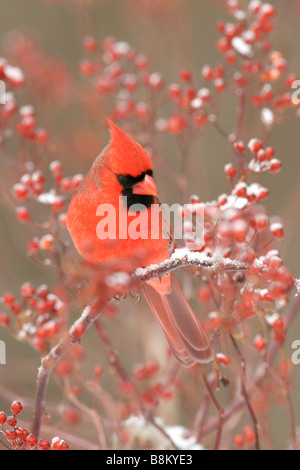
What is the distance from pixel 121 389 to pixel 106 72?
91 centimetres

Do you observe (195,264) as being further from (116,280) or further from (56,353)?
(56,353)

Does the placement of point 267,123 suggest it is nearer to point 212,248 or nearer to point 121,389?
point 212,248

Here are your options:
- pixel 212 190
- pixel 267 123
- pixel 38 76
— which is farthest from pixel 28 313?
pixel 212 190

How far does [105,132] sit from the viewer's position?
78.6 inches

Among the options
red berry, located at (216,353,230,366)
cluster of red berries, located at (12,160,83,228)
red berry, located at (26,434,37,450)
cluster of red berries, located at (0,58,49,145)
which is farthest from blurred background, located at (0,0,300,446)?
red berry, located at (26,434,37,450)

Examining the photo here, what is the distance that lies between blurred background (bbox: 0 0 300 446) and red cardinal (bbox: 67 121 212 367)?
25 centimetres

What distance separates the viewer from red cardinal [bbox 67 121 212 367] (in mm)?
1072

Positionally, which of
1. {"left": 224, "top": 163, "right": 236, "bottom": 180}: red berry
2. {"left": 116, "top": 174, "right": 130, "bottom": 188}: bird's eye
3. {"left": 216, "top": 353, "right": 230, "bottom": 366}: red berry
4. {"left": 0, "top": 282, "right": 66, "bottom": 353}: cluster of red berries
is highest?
{"left": 116, "top": 174, "right": 130, "bottom": 188}: bird's eye

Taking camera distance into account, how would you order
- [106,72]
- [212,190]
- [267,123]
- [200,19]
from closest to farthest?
1. [267,123]
2. [106,72]
3. [212,190]
4. [200,19]

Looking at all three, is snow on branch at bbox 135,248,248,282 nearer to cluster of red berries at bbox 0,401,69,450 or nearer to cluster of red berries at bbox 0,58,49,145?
cluster of red berries at bbox 0,401,69,450

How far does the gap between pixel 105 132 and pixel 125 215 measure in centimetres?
92

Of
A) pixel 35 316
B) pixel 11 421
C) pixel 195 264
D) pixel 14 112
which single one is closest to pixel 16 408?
pixel 11 421

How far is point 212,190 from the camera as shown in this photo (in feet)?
8.37
